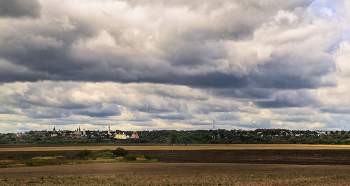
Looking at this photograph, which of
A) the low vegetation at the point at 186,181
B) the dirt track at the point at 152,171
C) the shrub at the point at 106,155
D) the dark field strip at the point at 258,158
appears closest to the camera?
the low vegetation at the point at 186,181

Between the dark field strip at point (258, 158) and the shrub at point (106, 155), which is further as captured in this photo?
the shrub at point (106, 155)

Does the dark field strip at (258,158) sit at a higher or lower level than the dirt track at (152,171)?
lower

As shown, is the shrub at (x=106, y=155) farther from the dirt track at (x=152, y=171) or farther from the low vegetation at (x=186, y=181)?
the low vegetation at (x=186, y=181)

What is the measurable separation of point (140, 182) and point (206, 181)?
966 centimetres

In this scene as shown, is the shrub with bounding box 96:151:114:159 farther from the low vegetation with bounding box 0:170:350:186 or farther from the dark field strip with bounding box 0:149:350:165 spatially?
the low vegetation with bounding box 0:170:350:186

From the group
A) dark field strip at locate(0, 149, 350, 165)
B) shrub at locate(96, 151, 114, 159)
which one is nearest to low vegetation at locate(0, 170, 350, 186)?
dark field strip at locate(0, 149, 350, 165)

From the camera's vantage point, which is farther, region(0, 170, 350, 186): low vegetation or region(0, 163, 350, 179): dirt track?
region(0, 163, 350, 179): dirt track

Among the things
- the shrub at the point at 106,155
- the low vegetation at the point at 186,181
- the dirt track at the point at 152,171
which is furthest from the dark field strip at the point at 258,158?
the low vegetation at the point at 186,181

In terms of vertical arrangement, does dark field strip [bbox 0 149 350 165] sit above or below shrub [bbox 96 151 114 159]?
below

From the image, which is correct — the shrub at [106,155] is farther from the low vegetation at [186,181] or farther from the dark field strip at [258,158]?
the low vegetation at [186,181]

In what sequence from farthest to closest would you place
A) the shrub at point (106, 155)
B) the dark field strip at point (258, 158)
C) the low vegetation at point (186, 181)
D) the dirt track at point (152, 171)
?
the shrub at point (106, 155) → the dark field strip at point (258, 158) → the dirt track at point (152, 171) → the low vegetation at point (186, 181)

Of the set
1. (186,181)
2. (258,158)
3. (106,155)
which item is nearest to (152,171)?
(186,181)

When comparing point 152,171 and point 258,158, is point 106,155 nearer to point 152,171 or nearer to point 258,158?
point 152,171

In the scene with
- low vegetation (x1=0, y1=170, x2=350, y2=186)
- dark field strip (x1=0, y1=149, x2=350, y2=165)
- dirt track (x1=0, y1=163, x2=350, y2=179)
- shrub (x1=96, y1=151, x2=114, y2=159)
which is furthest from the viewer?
shrub (x1=96, y1=151, x2=114, y2=159)
